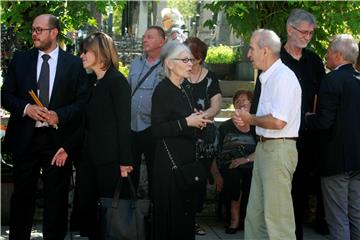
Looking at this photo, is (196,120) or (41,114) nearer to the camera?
(196,120)

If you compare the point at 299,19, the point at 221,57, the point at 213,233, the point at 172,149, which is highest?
the point at 299,19

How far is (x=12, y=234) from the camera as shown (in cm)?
540

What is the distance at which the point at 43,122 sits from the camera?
5.25 m

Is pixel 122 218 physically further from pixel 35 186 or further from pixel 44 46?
pixel 44 46

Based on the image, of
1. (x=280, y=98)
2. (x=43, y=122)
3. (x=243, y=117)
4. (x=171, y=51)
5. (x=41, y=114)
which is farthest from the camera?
(x=43, y=122)

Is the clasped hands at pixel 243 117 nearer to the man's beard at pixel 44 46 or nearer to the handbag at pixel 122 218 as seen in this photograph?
the handbag at pixel 122 218

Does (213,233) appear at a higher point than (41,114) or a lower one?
lower

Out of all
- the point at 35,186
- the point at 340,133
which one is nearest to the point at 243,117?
the point at 340,133

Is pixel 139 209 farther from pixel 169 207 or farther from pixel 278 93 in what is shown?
pixel 278 93

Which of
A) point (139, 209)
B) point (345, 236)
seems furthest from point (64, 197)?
point (345, 236)

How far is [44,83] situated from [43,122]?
33 cm

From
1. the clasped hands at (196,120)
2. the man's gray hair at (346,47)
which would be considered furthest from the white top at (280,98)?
the man's gray hair at (346,47)

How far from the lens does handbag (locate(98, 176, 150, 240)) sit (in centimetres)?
466

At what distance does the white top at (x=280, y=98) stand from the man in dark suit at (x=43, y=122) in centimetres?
159
